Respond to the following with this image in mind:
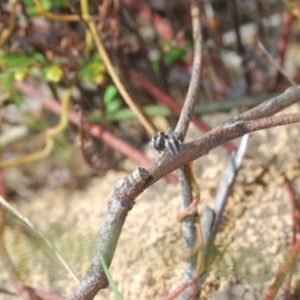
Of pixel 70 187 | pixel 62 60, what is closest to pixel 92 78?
pixel 62 60

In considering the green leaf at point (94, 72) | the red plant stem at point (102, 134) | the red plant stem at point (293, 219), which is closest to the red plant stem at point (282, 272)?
the red plant stem at point (293, 219)

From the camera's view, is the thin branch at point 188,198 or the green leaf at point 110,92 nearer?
the thin branch at point 188,198

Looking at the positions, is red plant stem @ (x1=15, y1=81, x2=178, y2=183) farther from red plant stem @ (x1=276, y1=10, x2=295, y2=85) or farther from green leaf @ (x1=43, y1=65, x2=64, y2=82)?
red plant stem @ (x1=276, y1=10, x2=295, y2=85)

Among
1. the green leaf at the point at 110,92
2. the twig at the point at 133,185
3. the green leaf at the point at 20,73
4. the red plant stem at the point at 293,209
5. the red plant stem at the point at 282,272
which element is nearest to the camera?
the twig at the point at 133,185

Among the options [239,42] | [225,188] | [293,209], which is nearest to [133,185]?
[225,188]

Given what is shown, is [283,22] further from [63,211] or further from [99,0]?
[63,211]

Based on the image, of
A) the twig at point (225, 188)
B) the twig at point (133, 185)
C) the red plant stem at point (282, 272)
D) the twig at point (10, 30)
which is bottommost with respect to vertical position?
the red plant stem at point (282, 272)

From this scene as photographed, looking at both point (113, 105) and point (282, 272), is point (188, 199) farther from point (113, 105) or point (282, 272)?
point (113, 105)

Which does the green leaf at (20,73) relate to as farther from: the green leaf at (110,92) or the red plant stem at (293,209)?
the red plant stem at (293,209)
